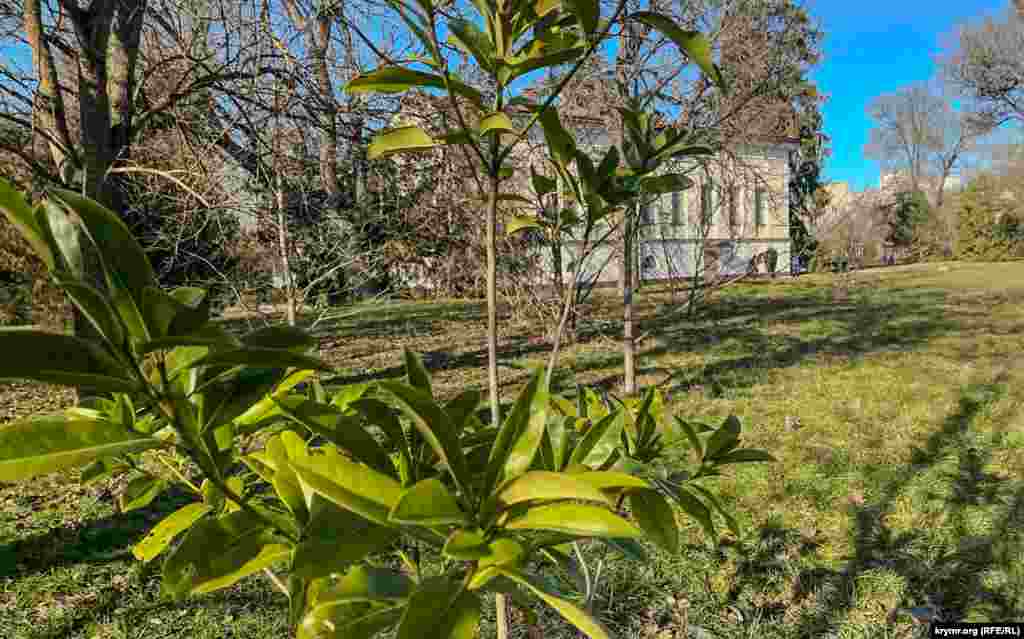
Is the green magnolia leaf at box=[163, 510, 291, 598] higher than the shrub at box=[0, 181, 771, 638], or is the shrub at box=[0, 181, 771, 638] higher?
the shrub at box=[0, 181, 771, 638]

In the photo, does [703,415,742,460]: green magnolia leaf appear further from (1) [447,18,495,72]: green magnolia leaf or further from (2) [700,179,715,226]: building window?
(2) [700,179,715,226]: building window

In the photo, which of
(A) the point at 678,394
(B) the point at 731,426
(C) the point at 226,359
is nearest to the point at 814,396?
(A) the point at 678,394

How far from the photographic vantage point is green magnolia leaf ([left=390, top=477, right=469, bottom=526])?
44cm

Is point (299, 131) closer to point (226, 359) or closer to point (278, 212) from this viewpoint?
point (278, 212)

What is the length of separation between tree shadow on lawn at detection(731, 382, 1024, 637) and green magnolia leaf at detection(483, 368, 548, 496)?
2.18 metres

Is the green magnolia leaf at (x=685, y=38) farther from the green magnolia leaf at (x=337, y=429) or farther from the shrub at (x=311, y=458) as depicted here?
the green magnolia leaf at (x=337, y=429)

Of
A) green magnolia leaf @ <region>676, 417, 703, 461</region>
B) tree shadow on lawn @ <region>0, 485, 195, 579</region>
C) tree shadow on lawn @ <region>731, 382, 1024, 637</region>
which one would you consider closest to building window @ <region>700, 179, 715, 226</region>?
tree shadow on lawn @ <region>731, 382, 1024, 637</region>

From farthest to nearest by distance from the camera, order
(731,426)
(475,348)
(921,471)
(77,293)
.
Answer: (475,348), (921,471), (731,426), (77,293)

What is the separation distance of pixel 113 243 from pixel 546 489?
356mm

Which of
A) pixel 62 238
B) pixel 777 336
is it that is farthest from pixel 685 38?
pixel 777 336

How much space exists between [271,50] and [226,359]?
3819 millimetres

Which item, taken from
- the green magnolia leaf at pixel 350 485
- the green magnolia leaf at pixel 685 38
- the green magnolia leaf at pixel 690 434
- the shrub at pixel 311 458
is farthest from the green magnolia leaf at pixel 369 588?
the green magnolia leaf at pixel 685 38

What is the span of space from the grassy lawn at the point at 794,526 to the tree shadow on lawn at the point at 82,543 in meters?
0.01

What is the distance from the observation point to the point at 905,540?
2.78 metres
